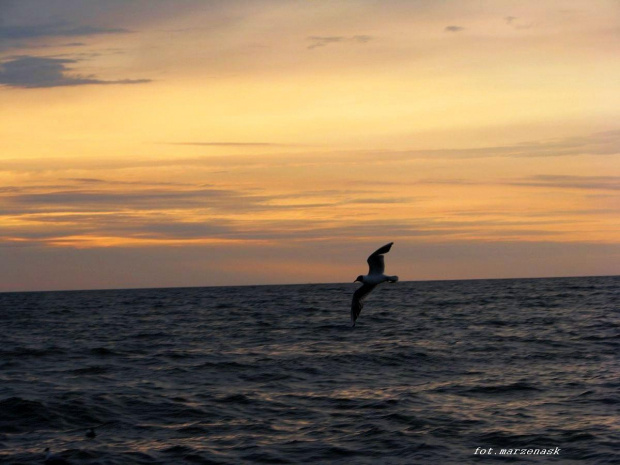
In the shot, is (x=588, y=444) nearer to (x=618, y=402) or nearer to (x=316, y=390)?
(x=618, y=402)

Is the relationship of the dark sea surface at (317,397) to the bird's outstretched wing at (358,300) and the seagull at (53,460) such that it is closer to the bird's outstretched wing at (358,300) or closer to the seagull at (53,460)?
the seagull at (53,460)

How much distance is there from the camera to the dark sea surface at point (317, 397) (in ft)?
57.0

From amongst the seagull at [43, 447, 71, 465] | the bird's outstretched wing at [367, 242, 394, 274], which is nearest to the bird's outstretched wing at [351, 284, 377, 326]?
the bird's outstretched wing at [367, 242, 394, 274]

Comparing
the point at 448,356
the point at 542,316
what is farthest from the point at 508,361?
the point at 542,316

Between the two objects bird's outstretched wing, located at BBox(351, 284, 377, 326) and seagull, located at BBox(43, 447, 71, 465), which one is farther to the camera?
bird's outstretched wing, located at BBox(351, 284, 377, 326)

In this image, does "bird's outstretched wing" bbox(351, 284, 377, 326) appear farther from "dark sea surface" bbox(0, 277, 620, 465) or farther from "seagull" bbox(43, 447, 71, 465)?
"seagull" bbox(43, 447, 71, 465)

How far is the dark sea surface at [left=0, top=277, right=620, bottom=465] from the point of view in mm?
17375

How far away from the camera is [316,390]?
23.7 metres

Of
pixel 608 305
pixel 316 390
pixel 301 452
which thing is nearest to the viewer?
pixel 301 452

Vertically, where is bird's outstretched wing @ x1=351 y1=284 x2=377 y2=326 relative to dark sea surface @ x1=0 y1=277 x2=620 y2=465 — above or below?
above

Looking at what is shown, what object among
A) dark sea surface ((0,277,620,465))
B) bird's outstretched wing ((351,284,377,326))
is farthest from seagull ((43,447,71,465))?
bird's outstretched wing ((351,284,377,326))

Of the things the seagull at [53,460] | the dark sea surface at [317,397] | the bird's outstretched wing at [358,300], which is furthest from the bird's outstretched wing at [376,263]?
the seagull at [53,460]

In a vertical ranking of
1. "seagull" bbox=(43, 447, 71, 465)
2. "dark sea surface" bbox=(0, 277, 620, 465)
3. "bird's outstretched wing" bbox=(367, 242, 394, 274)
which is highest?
"bird's outstretched wing" bbox=(367, 242, 394, 274)

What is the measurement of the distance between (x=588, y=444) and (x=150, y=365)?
17724 millimetres
